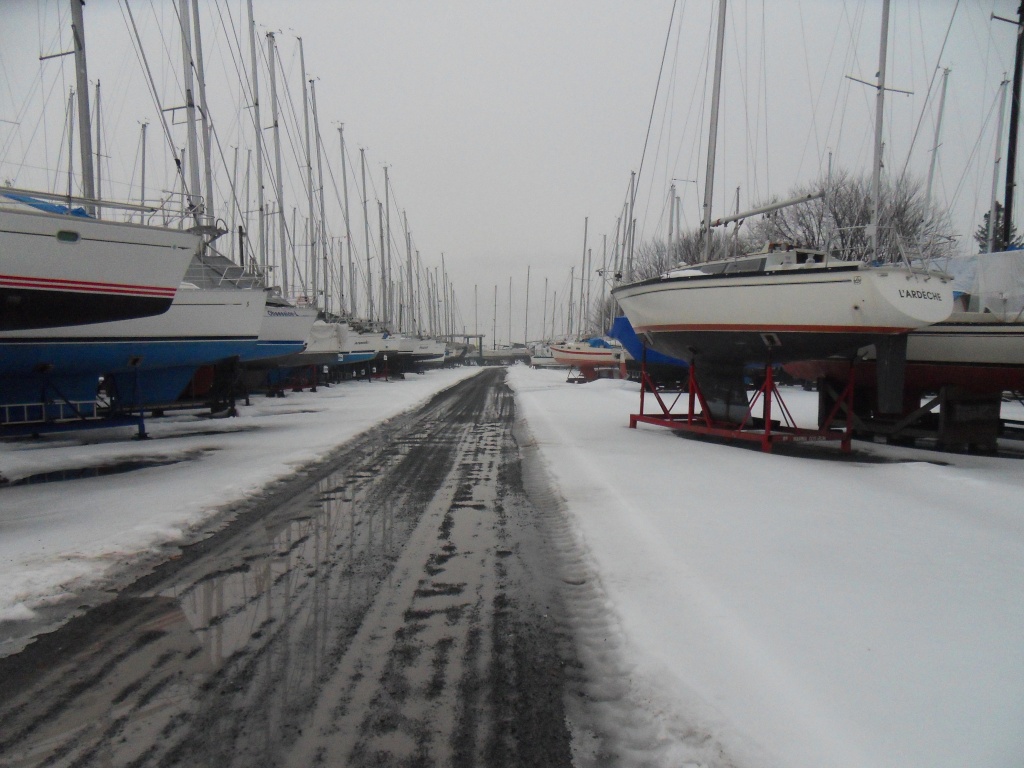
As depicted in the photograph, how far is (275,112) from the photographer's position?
2303cm

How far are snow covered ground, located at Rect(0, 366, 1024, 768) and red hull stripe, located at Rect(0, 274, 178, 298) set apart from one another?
1989mm

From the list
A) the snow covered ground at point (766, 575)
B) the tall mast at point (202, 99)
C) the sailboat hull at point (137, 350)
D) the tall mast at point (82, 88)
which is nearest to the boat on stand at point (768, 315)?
the snow covered ground at point (766, 575)

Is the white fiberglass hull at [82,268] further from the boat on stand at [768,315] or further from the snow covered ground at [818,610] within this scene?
the boat on stand at [768,315]

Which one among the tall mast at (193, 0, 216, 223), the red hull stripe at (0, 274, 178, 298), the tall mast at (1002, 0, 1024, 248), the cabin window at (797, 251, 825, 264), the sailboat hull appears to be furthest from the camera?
the tall mast at (193, 0, 216, 223)

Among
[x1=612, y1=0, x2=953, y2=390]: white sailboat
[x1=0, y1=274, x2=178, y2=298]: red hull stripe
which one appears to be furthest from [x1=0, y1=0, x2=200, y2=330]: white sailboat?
[x1=612, y1=0, x2=953, y2=390]: white sailboat

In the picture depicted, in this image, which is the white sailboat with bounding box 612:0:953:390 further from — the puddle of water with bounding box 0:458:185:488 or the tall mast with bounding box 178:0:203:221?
the tall mast with bounding box 178:0:203:221

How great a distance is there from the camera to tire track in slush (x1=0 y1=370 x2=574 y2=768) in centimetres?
218

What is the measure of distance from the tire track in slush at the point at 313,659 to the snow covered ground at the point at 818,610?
505 millimetres

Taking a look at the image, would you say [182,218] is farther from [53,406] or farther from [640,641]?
[640,641]

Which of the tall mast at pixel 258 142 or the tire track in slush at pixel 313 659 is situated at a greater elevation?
the tall mast at pixel 258 142

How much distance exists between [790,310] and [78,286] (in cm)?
814

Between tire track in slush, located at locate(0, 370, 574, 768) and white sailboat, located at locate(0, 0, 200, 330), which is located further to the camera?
white sailboat, located at locate(0, 0, 200, 330)

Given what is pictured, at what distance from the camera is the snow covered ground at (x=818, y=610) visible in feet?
7.17

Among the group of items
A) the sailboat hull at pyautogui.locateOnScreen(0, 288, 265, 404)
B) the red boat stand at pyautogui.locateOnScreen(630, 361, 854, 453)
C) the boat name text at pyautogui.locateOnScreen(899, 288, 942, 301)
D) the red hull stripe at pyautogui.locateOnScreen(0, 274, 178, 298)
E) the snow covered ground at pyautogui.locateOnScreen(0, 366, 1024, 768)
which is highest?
the boat name text at pyautogui.locateOnScreen(899, 288, 942, 301)
